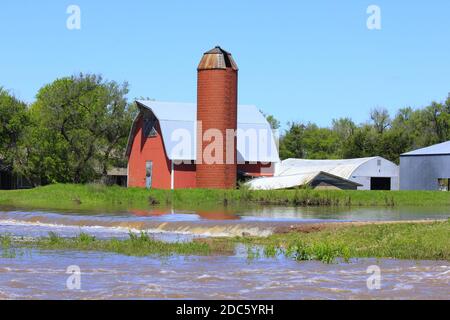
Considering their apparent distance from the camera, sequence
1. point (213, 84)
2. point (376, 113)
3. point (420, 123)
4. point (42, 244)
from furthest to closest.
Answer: point (376, 113), point (420, 123), point (213, 84), point (42, 244)

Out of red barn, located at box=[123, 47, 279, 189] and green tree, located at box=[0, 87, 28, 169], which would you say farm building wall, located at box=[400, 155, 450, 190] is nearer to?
red barn, located at box=[123, 47, 279, 189]

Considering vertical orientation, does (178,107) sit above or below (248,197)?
above

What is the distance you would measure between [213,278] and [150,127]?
44.6m

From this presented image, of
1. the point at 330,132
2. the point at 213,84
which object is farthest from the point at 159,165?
the point at 330,132

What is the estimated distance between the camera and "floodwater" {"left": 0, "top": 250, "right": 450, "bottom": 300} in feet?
49.2

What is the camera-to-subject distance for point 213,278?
16.7m

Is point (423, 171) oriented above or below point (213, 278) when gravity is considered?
above

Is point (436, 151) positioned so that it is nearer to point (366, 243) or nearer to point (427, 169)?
point (427, 169)

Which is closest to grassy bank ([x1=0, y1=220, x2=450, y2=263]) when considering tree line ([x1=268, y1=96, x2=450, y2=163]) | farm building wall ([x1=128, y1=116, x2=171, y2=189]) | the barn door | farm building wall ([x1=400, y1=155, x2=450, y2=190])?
farm building wall ([x1=128, y1=116, x2=171, y2=189])

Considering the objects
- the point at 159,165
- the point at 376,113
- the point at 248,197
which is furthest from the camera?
the point at 376,113

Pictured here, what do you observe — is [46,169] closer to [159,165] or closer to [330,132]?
[159,165]

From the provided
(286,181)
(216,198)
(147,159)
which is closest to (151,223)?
(216,198)
